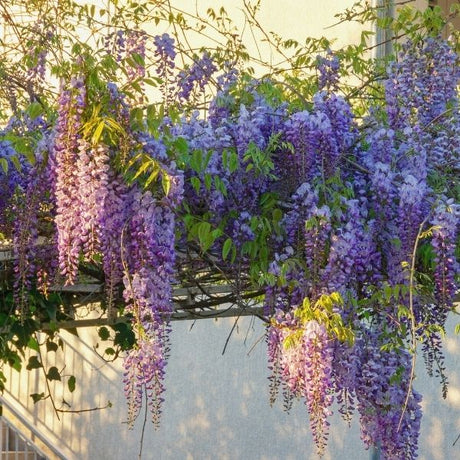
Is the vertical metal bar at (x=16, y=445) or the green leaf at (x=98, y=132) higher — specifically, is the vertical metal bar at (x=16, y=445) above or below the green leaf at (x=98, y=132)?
below

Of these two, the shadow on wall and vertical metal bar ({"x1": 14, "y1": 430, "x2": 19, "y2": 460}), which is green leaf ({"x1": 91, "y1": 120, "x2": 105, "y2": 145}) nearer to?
the shadow on wall

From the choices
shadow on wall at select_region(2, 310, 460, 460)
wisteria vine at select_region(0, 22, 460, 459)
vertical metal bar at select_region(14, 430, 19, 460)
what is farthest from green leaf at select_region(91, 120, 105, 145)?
vertical metal bar at select_region(14, 430, 19, 460)

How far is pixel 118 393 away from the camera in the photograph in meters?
8.48

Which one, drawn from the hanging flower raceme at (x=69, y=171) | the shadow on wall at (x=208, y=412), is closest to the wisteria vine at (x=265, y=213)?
the hanging flower raceme at (x=69, y=171)

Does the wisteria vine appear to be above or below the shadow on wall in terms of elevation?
above

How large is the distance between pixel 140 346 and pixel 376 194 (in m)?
0.75

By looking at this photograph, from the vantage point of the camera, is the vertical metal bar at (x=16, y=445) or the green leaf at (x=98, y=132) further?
the vertical metal bar at (x=16, y=445)

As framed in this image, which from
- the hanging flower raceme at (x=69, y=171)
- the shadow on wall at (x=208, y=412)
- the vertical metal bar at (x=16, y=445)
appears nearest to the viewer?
the hanging flower raceme at (x=69, y=171)

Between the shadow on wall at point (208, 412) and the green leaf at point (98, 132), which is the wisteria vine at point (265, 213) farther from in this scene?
the shadow on wall at point (208, 412)

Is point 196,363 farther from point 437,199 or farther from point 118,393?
point 437,199

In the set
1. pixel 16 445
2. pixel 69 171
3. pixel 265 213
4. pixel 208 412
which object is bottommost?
pixel 16 445

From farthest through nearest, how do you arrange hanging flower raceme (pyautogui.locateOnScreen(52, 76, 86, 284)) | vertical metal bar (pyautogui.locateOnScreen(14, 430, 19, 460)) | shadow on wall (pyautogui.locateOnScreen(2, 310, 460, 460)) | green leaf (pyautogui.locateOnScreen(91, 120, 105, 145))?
vertical metal bar (pyautogui.locateOnScreen(14, 430, 19, 460)) → shadow on wall (pyautogui.locateOnScreen(2, 310, 460, 460)) → hanging flower raceme (pyautogui.locateOnScreen(52, 76, 86, 284)) → green leaf (pyautogui.locateOnScreen(91, 120, 105, 145))

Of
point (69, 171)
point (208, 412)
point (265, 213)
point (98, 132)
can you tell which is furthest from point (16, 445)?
point (98, 132)

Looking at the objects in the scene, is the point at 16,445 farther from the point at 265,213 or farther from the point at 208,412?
the point at 265,213
